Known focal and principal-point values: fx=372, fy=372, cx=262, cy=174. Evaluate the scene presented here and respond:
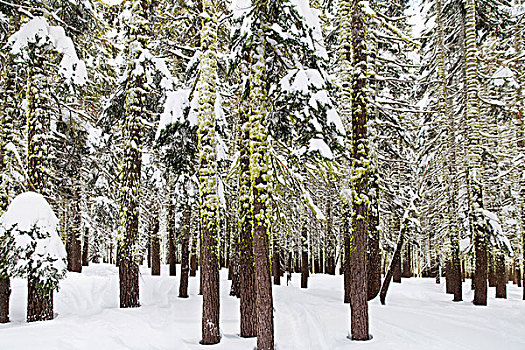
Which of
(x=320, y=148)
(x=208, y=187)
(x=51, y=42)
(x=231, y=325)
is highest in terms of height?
(x=51, y=42)

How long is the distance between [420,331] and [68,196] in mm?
10886

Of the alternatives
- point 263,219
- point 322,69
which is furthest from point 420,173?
point 263,219

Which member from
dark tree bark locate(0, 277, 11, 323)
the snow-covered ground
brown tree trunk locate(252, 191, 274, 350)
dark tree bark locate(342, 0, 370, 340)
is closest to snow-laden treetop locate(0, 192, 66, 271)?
the snow-covered ground

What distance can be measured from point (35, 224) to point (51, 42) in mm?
4381

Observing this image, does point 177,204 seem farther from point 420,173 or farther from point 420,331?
point 420,173

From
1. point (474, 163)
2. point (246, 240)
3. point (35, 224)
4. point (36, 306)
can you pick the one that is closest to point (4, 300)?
point (36, 306)

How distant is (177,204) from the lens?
46.6ft

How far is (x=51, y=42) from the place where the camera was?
884cm

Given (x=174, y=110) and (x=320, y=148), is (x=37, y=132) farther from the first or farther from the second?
(x=320, y=148)

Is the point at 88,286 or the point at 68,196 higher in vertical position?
the point at 68,196

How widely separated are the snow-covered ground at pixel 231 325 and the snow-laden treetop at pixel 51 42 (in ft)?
18.9

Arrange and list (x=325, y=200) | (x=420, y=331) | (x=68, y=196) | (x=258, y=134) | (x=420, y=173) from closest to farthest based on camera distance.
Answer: (x=258, y=134) < (x=420, y=331) < (x=68, y=196) < (x=420, y=173) < (x=325, y=200)

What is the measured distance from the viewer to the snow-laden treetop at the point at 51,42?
27.4ft

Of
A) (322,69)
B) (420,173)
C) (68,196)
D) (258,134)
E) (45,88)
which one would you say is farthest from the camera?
(420,173)
